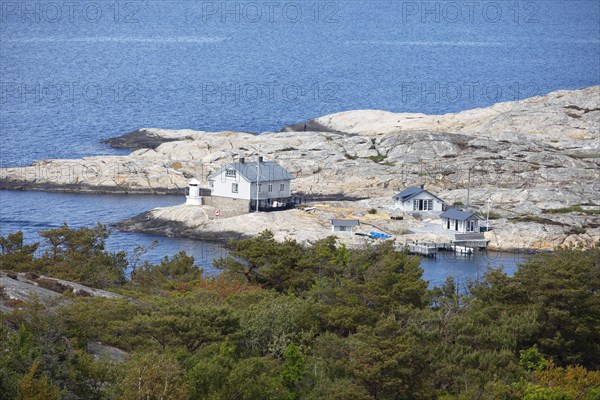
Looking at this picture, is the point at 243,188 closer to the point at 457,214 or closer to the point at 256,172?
the point at 256,172

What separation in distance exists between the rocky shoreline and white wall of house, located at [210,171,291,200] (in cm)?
367

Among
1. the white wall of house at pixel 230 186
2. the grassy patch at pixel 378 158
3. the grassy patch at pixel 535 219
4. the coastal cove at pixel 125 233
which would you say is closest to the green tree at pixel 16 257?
the coastal cove at pixel 125 233

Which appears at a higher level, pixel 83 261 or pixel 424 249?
pixel 83 261

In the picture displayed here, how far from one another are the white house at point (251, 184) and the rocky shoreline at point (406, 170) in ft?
11.7

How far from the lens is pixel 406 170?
74188 mm

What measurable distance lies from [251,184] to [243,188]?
565 mm

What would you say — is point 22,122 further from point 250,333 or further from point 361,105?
point 250,333

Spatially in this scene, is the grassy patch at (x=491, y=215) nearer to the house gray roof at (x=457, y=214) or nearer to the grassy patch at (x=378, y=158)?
the house gray roof at (x=457, y=214)

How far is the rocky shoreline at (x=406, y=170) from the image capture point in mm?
60844

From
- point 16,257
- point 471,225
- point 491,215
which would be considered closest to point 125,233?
point 471,225

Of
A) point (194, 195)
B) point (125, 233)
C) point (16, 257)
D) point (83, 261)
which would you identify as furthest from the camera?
point (194, 195)

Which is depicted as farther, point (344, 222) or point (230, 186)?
point (230, 186)

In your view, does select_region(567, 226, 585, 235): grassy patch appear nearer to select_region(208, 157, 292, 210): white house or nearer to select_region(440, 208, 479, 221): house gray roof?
select_region(440, 208, 479, 221): house gray roof

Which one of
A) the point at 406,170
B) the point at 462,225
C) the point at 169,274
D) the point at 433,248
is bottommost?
the point at 433,248
